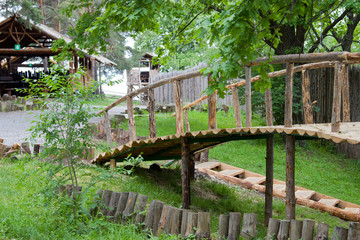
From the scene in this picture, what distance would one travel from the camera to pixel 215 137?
6980mm

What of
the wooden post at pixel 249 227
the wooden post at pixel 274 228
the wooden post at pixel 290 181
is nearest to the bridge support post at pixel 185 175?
the wooden post at pixel 290 181

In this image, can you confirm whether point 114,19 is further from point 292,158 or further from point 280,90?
point 280,90

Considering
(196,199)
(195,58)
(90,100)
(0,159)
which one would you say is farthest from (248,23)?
(195,58)

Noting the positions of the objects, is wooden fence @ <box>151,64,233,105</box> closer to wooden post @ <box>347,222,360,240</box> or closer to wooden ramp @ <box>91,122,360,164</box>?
wooden ramp @ <box>91,122,360,164</box>

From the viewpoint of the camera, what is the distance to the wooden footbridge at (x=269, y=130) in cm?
505

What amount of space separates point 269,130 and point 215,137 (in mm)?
1560

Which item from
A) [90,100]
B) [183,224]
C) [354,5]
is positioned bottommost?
[183,224]

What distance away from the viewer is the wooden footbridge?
16.6 feet

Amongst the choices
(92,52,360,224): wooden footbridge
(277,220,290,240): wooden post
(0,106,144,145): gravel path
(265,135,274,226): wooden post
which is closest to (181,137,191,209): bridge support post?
(92,52,360,224): wooden footbridge

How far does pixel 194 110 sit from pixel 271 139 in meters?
13.2

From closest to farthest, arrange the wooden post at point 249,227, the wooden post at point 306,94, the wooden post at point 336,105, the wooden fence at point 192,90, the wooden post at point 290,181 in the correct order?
the wooden post at point 249,227, the wooden post at point 336,105, the wooden post at point 290,181, the wooden post at point 306,94, the wooden fence at point 192,90

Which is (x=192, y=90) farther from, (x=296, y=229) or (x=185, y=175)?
(x=296, y=229)

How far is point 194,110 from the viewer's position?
790 inches

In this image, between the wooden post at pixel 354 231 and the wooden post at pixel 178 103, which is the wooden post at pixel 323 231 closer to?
the wooden post at pixel 354 231
